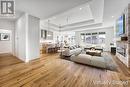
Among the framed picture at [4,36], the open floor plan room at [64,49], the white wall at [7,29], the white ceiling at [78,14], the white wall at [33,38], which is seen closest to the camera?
the open floor plan room at [64,49]

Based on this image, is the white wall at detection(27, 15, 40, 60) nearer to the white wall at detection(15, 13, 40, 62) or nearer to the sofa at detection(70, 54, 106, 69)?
the white wall at detection(15, 13, 40, 62)

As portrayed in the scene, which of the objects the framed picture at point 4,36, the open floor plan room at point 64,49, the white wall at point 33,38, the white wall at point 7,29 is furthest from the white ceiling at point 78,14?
the framed picture at point 4,36

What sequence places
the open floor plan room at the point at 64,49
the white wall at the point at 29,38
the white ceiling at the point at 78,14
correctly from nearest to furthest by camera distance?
the open floor plan room at the point at 64,49
the white ceiling at the point at 78,14
the white wall at the point at 29,38

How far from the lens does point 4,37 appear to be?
763 centimetres

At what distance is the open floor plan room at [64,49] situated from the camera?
264cm

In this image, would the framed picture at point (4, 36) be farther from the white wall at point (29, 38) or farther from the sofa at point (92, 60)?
the sofa at point (92, 60)

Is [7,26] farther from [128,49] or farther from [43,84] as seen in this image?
[128,49]

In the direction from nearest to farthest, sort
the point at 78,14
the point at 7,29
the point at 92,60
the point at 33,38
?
1. the point at 92,60
2. the point at 33,38
3. the point at 78,14
4. the point at 7,29

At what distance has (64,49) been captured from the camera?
21.8 feet

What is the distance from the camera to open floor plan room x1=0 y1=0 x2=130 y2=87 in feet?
8.66

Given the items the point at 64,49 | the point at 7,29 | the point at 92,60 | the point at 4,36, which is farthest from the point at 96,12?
the point at 4,36

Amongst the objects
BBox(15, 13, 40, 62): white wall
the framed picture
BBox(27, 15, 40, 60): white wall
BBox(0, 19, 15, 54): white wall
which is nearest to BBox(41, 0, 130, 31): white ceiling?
BBox(27, 15, 40, 60): white wall

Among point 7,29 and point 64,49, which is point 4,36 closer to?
point 7,29

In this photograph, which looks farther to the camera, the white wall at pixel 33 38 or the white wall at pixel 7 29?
the white wall at pixel 7 29
